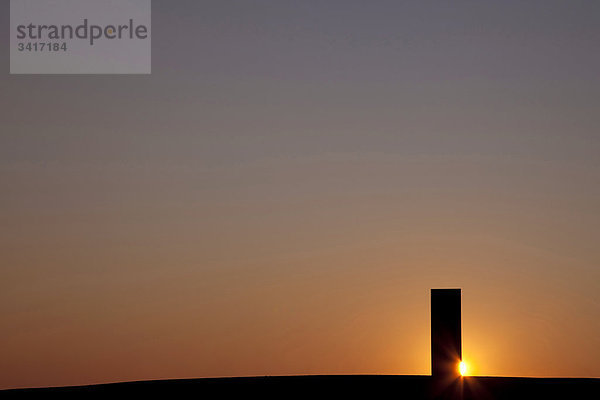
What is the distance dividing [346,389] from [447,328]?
5.79 metres

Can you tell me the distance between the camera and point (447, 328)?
68.5 ft

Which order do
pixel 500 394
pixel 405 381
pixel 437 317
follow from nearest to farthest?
pixel 437 317
pixel 500 394
pixel 405 381

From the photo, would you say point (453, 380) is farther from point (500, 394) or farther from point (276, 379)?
point (276, 379)

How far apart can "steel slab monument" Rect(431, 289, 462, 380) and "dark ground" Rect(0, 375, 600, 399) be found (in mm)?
763

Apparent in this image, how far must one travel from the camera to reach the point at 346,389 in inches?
995

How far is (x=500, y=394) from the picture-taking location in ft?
75.0

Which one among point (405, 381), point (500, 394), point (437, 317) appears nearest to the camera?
point (437, 317)

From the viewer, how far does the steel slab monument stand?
68.6 ft

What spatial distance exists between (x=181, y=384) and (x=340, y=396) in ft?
19.1

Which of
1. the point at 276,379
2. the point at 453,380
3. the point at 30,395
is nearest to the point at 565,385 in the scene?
the point at 453,380

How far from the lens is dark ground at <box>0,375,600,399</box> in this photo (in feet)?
71.5

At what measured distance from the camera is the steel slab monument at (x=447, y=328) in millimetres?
20906

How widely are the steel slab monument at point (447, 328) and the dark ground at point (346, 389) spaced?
2.50ft

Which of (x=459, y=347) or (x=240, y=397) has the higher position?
(x=459, y=347)
